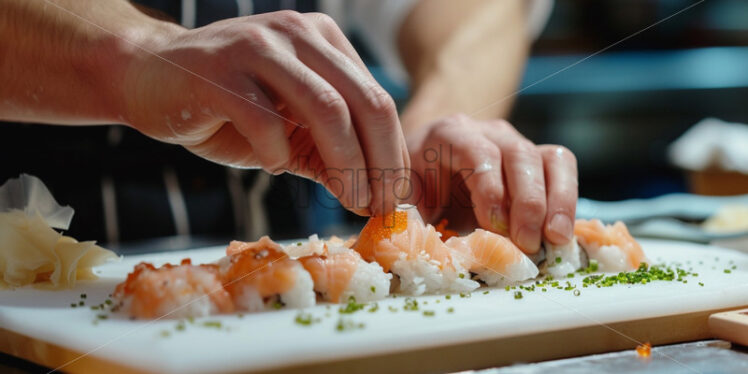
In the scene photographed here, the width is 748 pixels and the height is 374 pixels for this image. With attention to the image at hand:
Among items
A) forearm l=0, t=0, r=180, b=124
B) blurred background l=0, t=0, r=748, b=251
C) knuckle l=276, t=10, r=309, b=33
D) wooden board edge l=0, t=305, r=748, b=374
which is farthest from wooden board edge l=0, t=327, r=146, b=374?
Result: blurred background l=0, t=0, r=748, b=251

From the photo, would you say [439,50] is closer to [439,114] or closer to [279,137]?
[439,114]

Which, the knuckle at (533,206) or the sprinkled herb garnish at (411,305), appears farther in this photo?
the knuckle at (533,206)

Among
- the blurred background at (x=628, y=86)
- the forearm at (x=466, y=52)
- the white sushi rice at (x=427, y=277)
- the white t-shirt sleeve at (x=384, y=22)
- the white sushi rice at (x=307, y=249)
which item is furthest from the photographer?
the blurred background at (x=628, y=86)

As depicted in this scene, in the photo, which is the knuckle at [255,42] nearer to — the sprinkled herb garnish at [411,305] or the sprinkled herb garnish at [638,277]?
the sprinkled herb garnish at [411,305]

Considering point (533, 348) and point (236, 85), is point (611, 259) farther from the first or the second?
point (236, 85)

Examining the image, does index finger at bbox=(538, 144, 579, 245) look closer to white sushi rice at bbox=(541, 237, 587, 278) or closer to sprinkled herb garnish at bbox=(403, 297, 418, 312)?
white sushi rice at bbox=(541, 237, 587, 278)

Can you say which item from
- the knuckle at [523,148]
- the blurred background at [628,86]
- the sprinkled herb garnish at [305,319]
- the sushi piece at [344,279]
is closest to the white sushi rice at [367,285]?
the sushi piece at [344,279]
